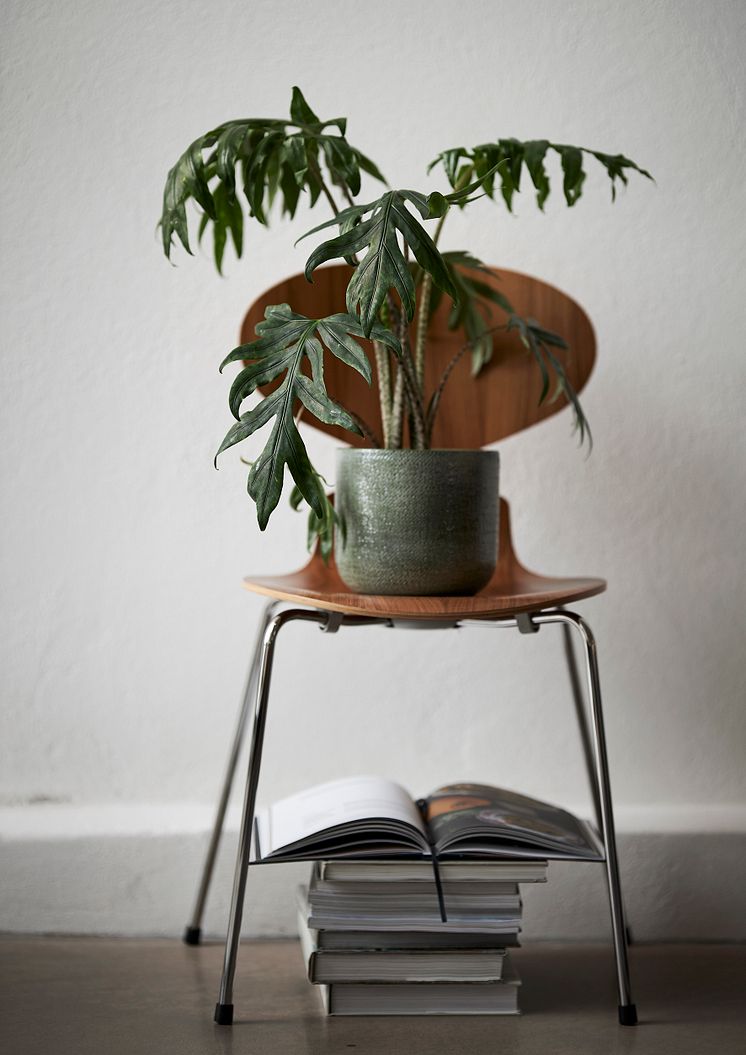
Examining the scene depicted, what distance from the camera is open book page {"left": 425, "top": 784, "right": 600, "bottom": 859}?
1.25 metres

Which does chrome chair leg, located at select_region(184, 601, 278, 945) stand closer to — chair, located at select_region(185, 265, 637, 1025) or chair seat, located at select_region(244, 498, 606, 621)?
chair, located at select_region(185, 265, 637, 1025)

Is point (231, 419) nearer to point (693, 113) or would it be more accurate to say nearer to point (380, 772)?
point (380, 772)

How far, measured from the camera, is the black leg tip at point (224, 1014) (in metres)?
1.24

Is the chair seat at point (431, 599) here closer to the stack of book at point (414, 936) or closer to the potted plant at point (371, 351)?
the potted plant at point (371, 351)

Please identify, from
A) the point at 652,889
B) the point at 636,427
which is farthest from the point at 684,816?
the point at 636,427

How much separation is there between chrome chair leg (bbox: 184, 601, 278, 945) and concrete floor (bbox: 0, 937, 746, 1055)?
0.12 feet

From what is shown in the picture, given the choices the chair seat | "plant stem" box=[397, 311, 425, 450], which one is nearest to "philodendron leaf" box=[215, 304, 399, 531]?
the chair seat

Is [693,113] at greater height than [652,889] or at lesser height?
greater

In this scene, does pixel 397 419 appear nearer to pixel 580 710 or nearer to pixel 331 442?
pixel 331 442

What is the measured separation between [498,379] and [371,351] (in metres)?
0.20

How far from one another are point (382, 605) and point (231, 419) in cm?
63

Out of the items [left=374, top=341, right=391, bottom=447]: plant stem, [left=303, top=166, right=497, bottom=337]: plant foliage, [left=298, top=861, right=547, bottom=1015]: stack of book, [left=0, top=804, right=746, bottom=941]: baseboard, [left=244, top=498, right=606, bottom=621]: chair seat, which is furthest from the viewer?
[left=0, top=804, right=746, bottom=941]: baseboard

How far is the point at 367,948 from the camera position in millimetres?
1269

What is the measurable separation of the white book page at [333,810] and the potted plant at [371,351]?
27 cm
